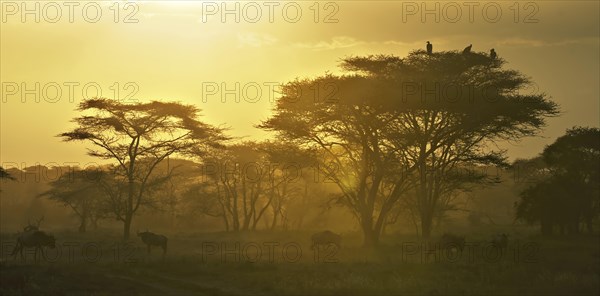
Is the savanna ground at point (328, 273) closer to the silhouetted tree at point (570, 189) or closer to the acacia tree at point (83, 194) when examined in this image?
the silhouetted tree at point (570, 189)

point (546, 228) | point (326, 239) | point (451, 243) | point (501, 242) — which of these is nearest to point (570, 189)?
point (546, 228)

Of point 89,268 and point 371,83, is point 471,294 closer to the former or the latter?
point 89,268

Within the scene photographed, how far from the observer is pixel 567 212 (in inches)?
1578

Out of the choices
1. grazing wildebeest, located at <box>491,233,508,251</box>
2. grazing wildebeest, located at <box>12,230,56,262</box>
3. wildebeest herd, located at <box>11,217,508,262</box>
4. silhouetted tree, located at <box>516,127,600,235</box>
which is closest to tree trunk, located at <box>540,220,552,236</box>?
silhouetted tree, located at <box>516,127,600,235</box>

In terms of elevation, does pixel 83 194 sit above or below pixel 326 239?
above

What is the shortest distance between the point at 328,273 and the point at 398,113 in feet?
48.6

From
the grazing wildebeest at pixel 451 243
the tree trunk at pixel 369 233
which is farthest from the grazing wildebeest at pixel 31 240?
the grazing wildebeest at pixel 451 243

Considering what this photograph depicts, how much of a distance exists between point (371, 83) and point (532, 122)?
31.5 ft

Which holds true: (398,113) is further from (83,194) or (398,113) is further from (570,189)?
(83,194)

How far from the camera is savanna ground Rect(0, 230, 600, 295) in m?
20.8

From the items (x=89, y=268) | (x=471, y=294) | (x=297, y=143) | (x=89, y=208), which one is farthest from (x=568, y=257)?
(x=89, y=208)

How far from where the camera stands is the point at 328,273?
2433 cm

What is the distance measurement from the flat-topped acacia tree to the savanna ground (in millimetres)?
5342

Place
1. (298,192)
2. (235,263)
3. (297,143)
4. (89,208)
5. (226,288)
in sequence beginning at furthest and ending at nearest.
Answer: (298,192)
(89,208)
(297,143)
(235,263)
(226,288)
